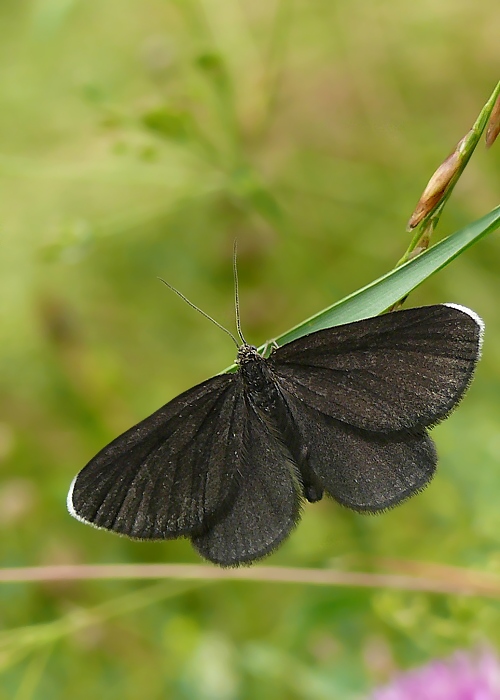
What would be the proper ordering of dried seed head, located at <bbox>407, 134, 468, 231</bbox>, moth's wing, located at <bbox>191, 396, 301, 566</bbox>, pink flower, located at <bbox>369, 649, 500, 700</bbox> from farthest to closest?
pink flower, located at <bbox>369, 649, 500, 700</bbox>
moth's wing, located at <bbox>191, 396, 301, 566</bbox>
dried seed head, located at <bbox>407, 134, 468, 231</bbox>

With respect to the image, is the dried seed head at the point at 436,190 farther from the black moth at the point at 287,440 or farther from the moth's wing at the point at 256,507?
the moth's wing at the point at 256,507

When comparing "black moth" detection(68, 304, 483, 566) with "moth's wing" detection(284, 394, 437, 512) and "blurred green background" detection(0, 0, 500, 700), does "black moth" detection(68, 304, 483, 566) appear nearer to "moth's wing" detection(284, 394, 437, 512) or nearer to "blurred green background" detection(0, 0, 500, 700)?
"moth's wing" detection(284, 394, 437, 512)

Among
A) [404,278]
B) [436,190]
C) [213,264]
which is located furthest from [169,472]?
A: [213,264]

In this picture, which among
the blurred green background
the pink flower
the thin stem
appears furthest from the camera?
the blurred green background

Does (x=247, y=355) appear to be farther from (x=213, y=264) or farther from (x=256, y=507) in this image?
(x=213, y=264)

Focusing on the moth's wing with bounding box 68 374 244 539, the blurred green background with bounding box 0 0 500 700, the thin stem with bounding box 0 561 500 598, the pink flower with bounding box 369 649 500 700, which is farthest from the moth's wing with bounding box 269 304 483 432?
the pink flower with bounding box 369 649 500 700

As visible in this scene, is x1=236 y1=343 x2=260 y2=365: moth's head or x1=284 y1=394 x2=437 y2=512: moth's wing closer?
x1=284 y1=394 x2=437 y2=512: moth's wing

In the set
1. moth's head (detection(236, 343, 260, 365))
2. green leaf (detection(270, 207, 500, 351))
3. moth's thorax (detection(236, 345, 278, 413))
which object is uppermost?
Result: moth's head (detection(236, 343, 260, 365))
